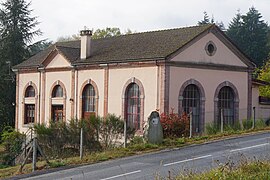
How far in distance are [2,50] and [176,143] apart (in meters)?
28.7

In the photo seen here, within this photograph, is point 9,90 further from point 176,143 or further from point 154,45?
point 176,143

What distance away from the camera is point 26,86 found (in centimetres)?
4022

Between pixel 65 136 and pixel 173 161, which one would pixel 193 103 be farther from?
pixel 173 161

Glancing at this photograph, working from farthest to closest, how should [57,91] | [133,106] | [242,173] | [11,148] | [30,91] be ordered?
[30,91], [57,91], [133,106], [11,148], [242,173]

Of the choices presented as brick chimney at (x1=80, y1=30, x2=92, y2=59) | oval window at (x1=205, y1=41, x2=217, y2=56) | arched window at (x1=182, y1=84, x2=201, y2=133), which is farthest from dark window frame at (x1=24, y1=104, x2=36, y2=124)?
oval window at (x1=205, y1=41, x2=217, y2=56)

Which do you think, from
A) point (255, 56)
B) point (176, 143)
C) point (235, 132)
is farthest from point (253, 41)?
point (176, 143)

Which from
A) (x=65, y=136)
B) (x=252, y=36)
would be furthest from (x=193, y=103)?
(x=252, y=36)

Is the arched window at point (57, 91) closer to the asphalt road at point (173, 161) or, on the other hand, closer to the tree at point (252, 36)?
the asphalt road at point (173, 161)

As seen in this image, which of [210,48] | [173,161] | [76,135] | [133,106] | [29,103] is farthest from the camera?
[29,103]

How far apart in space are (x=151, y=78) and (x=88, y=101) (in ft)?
21.4

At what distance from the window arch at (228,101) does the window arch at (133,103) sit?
17.0 feet

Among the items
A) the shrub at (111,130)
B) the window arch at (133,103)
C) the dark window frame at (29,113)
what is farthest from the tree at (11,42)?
the shrub at (111,130)

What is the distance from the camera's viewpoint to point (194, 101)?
3080cm

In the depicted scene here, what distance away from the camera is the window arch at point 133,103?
99.2ft
